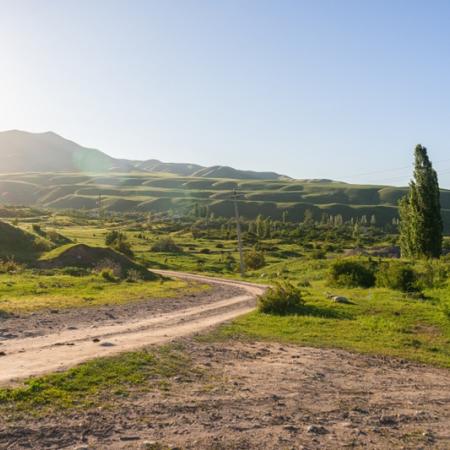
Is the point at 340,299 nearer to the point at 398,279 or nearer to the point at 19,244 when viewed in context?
the point at 398,279

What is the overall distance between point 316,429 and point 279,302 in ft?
47.2

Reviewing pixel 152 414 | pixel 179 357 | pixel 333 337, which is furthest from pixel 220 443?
pixel 333 337

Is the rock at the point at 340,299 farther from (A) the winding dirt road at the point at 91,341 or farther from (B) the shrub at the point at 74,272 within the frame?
(B) the shrub at the point at 74,272

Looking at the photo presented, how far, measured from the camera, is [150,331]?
1747cm

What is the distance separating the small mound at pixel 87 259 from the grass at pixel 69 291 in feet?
19.3

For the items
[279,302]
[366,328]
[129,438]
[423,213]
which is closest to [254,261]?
[423,213]

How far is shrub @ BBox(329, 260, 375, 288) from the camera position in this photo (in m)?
34.0

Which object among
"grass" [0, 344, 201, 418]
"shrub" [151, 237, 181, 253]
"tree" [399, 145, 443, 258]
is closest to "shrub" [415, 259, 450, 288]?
"tree" [399, 145, 443, 258]

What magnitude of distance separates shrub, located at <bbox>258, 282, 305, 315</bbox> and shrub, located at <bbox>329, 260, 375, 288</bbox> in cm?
1137

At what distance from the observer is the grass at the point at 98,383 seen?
30.2ft

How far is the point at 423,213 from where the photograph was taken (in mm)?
56125

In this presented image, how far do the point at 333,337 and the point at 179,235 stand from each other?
289 feet

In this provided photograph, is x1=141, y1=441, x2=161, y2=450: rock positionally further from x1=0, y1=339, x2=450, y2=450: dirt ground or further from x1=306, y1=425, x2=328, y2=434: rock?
x1=306, y1=425, x2=328, y2=434: rock

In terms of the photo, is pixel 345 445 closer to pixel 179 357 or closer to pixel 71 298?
pixel 179 357
